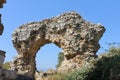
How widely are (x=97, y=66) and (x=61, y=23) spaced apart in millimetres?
5423

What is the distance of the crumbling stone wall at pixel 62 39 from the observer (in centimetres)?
1788

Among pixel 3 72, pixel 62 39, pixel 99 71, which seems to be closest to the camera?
pixel 3 72

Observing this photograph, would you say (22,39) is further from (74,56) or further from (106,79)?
(106,79)

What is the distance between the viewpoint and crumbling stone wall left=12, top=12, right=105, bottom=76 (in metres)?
17.9

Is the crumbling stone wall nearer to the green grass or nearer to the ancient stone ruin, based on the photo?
the green grass

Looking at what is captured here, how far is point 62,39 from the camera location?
19.0 meters

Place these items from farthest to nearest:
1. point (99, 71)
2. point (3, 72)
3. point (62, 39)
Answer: point (62, 39), point (99, 71), point (3, 72)

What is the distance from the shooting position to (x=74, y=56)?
18.2 m

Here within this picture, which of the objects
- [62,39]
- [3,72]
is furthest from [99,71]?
[3,72]

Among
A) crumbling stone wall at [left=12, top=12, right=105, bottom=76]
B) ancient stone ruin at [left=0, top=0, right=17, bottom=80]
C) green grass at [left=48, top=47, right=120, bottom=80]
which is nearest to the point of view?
ancient stone ruin at [left=0, top=0, right=17, bottom=80]

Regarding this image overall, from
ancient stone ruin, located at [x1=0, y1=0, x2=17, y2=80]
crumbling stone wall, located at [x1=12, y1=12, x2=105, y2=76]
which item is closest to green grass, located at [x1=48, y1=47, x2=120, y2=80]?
crumbling stone wall, located at [x1=12, y1=12, x2=105, y2=76]

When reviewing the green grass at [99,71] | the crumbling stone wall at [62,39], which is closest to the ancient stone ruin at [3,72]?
the green grass at [99,71]

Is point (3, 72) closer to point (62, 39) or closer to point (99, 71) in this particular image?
point (99, 71)

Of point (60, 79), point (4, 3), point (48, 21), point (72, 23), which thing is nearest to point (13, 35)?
point (48, 21)
